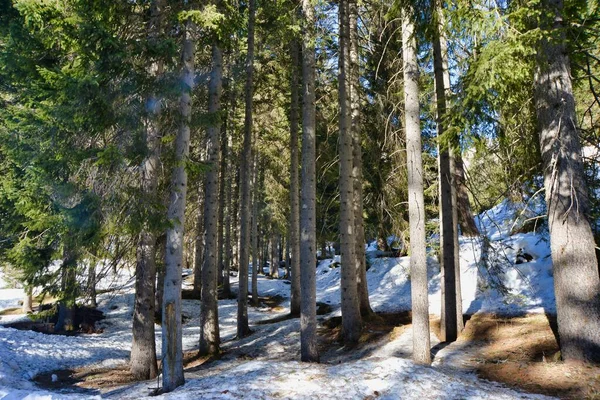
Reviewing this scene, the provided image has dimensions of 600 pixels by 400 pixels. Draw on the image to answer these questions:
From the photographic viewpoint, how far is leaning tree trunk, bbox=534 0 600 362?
6.66 meters

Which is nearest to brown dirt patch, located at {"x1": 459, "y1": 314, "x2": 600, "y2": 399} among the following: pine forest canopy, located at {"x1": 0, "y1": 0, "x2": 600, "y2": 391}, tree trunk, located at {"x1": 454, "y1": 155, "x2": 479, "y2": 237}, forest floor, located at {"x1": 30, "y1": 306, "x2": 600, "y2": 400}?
forest floor, located at {"x1": 30, "y1": 306, "x2": 600, "y2": 400}

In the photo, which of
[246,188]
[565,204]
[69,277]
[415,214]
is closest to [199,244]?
[246,188]

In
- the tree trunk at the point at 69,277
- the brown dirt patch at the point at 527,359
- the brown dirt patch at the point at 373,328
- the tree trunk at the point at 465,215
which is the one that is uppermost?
the tree trunk at the point at 465,215

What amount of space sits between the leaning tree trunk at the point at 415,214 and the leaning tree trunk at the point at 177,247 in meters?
4.45

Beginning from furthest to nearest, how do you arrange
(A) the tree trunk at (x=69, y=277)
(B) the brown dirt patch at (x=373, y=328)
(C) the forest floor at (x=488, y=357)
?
1. (B) the brown dirt patch at (x=373, y=328)
2. (A) the tree trunk at (x=69, y=277)
3. (C) the forest floor at (x=488, y=357)

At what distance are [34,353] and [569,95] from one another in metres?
15.2

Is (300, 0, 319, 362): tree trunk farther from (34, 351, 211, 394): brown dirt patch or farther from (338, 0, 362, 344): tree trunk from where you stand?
(34, 351, 211, 394): brown dirt patch

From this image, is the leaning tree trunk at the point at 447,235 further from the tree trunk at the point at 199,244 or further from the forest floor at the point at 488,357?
the tree trunk at the point at 199,244

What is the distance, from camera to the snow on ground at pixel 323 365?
6000 millimetres

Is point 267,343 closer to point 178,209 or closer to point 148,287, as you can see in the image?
point 148,287

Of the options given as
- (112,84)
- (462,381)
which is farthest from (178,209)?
(462,381)

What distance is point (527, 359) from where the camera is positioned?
766 cm

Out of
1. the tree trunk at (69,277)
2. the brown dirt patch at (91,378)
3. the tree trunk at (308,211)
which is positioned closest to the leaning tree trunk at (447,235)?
the tree trunk at (308,211)

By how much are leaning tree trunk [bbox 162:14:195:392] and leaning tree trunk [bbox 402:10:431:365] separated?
14.6 feet
